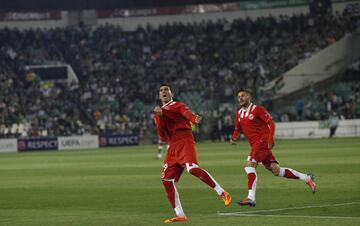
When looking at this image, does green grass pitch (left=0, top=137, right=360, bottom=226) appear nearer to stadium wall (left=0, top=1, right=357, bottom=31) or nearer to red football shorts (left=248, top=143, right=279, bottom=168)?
red football shorts (left=248, top=143, right=279, bottom=168)

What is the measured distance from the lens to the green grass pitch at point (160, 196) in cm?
1516

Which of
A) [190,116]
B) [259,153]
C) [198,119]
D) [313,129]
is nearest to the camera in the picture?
[198,119]

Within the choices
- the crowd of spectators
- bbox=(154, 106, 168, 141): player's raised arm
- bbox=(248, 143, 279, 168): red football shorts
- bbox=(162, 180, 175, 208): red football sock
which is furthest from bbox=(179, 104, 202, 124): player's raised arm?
the crowd of spectators

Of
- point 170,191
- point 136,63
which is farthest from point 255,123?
point 136,63

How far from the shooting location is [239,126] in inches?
687

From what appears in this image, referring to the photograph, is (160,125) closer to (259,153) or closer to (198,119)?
(198,119)

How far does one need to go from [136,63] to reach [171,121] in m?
51.1

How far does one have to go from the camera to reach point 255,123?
1708 cm

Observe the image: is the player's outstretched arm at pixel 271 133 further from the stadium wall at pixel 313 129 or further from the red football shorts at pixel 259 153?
the stadium wall at pixel 313 129

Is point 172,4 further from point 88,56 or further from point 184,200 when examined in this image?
point 184,200

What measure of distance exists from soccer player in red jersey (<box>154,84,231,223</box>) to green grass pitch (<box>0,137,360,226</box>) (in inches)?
17.9

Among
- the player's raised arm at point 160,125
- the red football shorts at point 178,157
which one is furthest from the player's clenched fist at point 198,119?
the red football shorts at point 178,157

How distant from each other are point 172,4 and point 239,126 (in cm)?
5149

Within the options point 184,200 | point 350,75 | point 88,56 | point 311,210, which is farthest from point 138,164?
point 88,56
